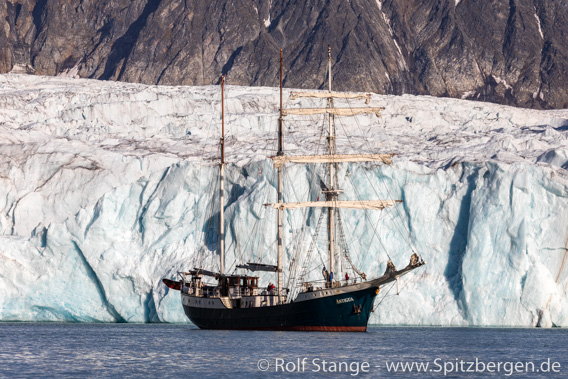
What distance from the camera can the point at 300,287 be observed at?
57.7 m

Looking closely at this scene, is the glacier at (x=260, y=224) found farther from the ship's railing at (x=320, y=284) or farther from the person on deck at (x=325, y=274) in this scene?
the person on deck at (x=325, y=274)

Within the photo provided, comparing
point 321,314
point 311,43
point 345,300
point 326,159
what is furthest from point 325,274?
point 311,43

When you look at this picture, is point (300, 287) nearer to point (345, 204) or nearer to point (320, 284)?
point (320, 284)

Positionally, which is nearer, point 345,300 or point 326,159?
point 345,300

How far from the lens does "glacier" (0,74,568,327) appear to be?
52562 mm

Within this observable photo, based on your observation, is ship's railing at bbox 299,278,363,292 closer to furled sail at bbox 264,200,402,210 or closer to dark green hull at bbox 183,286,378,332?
dark green hull at bbox 183,286,378,332

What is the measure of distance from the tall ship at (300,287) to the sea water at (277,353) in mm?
1562

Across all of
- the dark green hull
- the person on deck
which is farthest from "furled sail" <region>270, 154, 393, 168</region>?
the dark green hull

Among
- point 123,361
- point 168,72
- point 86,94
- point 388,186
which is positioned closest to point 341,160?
point 388,186

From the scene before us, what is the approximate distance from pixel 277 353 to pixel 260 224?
51.4 ft

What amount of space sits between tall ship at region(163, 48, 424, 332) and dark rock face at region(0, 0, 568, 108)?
191 feet

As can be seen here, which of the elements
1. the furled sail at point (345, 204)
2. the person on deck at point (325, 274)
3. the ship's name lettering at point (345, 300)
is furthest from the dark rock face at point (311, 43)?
the ship's name lettering at point (345, 300)

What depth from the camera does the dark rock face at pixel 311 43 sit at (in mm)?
117875

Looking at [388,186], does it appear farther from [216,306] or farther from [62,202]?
[62,202]
